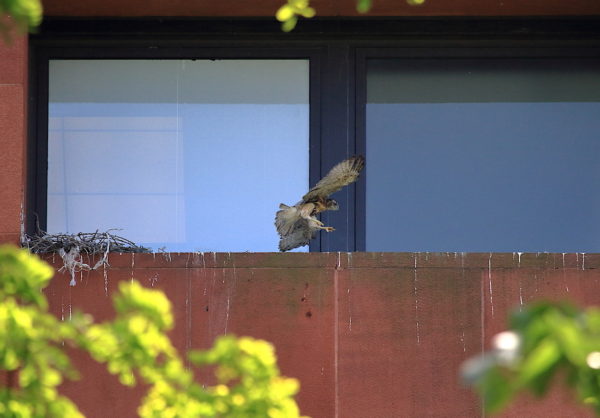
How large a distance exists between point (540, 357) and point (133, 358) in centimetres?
80

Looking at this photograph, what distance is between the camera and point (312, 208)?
18.5 feet

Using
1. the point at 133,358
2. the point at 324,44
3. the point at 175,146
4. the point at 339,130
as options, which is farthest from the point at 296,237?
the point at 133,358

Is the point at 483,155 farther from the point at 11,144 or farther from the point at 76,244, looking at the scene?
the point at 11,144

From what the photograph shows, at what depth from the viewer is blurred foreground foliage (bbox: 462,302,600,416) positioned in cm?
130

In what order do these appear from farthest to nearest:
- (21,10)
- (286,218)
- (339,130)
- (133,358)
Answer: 1. (339,130)
2. (286,218)
3. (133,358)
4. (21,10)

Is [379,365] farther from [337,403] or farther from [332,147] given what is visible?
[332,147]

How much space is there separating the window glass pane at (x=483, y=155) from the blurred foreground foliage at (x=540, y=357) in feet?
17.7

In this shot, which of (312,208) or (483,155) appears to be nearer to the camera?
(312,208)

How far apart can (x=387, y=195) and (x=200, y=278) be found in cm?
153

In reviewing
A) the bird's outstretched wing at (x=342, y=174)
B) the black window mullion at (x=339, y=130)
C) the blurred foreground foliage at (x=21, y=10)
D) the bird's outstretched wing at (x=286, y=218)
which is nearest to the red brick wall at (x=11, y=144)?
the bird's outstretched wing at (x=286, y=218)

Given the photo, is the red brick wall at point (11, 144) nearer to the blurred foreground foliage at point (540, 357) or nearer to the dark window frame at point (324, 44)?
the dark window frame at point (324, 44)

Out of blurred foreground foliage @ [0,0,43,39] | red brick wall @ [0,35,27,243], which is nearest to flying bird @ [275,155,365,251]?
red brick wall @ [0,35,27,243]

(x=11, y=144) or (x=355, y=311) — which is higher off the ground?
(x=11, y=144)

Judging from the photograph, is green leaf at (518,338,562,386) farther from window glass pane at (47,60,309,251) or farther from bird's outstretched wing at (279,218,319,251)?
window glass pane at (47,60,309,251)
